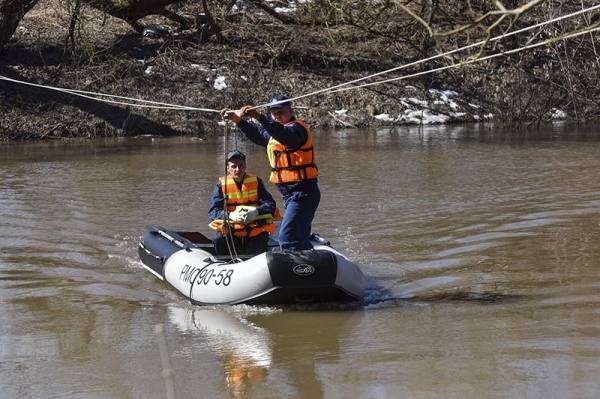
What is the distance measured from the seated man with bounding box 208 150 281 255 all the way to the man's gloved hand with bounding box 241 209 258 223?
0.01 meters

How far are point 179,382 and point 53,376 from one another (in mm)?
824

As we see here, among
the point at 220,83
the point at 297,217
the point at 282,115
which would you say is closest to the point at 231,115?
the point at 282,115

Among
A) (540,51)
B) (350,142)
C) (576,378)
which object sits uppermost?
(540,51)

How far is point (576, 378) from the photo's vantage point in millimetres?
5883

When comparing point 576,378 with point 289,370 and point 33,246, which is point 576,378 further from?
point 33,246

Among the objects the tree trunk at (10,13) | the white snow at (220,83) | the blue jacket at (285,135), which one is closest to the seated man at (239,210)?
the blue jacket at (285,135)

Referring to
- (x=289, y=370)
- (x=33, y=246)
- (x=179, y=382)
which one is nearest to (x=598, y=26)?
(x=289, y=370)

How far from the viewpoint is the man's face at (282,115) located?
8.32 metres

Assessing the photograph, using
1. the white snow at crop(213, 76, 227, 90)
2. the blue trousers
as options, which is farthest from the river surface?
the white snow at crop(213, 76, 227, 90)

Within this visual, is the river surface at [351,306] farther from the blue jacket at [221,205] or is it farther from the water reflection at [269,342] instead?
the blue jacket at [221,205]

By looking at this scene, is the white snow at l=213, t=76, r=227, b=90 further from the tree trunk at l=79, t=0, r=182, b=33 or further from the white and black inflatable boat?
the white and black inflatable boat

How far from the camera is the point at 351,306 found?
8.11m

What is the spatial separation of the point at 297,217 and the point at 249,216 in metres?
0.81

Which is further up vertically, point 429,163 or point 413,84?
point 413,84
